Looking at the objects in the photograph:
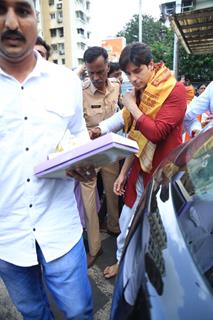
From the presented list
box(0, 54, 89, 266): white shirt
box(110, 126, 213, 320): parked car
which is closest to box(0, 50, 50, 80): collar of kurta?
box(0, 54, 89, 266): white shirt

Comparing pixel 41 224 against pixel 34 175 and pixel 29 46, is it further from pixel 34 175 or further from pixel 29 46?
pixel 29 46

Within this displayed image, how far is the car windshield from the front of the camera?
915 millimetres

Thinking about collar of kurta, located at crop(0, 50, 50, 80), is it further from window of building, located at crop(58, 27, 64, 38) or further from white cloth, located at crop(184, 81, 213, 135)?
window of building, located at crop(58, 27, 64, 38)

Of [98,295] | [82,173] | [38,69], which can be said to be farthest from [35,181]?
[98,295]

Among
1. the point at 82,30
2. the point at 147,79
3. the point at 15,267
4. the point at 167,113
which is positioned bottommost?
the point at 15,267

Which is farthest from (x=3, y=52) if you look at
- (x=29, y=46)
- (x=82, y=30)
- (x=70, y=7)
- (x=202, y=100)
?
(x=82, y=30)

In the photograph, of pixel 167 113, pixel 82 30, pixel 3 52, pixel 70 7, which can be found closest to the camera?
pixel 3 52

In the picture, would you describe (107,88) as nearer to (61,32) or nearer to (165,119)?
(165,119)

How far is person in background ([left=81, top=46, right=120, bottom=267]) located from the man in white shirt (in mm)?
1171

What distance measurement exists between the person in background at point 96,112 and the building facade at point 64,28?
44.0 meters

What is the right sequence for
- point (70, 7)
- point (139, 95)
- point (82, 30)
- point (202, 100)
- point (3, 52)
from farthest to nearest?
point (82, 30)
point (70, 7)
point (202, 100)
point (139, 95)
point (3, 52)

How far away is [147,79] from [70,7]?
160ft

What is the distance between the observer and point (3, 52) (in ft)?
4.11

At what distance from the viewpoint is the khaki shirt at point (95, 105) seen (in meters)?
2.83
